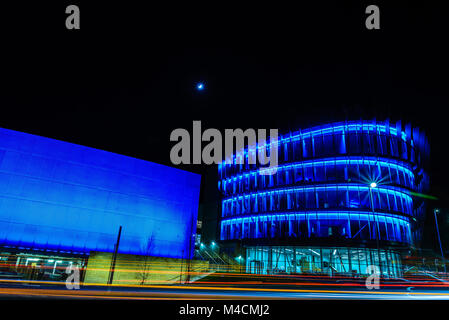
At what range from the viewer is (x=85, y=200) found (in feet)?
129

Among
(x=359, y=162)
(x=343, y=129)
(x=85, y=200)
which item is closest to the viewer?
(x=359, y=162)

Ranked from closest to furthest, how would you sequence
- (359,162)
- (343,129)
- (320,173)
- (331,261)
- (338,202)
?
(331,261) < (338,202) < (359,162) < (343,129) < (320,173)

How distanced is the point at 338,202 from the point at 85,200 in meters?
36.8

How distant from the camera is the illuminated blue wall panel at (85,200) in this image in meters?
35.5

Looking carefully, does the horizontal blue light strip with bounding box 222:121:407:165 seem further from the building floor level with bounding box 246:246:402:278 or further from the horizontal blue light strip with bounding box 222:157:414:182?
the building floor level with bounding box 246:246:402:278

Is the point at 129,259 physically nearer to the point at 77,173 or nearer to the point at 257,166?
the point at 77,173

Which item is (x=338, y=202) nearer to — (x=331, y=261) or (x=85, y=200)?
(x=331, y=261)

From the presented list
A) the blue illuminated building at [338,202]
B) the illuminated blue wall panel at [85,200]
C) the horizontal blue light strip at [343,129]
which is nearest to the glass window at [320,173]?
the blue illuminated building at [338,202]

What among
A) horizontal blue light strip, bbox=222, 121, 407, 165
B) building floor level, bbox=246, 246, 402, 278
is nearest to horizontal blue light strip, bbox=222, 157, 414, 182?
horizontal blue light strip, bbox=222, 121, 407, 165

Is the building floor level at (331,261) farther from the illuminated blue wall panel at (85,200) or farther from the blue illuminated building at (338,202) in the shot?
the illuminated blue wall panel at (85,200)

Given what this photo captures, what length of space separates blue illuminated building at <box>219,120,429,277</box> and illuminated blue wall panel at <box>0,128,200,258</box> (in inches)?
554

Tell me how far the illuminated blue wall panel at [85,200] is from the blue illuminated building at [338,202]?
1407 centimetres

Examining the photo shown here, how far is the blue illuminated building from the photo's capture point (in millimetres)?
36000

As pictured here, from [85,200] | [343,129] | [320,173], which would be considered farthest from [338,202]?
[85,200]
